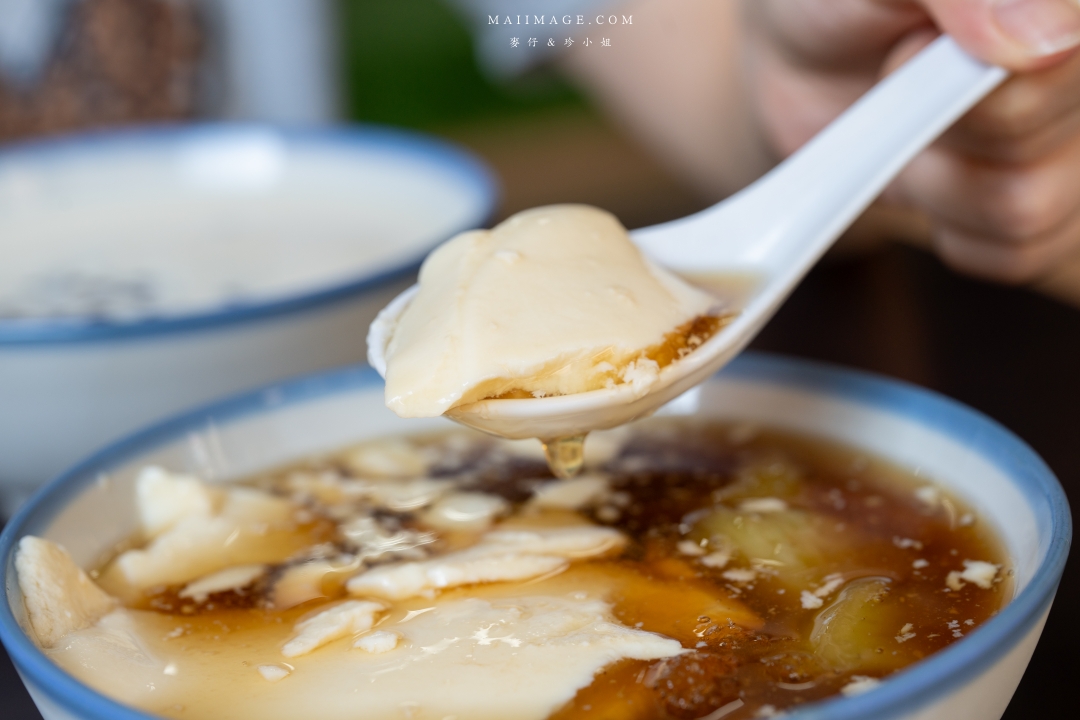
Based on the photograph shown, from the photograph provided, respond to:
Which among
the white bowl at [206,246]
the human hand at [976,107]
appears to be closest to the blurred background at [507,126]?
the human hand at [976,107]

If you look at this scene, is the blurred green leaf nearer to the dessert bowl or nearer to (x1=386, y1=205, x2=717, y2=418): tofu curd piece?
the dessert bowl

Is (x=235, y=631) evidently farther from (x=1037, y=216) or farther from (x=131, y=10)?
(x=131, y=10)

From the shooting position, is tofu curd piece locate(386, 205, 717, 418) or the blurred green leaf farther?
the blurred green leaf

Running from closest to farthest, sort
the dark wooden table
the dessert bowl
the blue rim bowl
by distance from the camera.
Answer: the dessert bowl < the blue rim bowl < the dark wooden table

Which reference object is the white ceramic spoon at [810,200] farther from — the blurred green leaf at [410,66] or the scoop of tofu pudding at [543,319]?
the blurred green leaf at [410,66]

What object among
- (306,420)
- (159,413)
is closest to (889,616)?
(306,420)

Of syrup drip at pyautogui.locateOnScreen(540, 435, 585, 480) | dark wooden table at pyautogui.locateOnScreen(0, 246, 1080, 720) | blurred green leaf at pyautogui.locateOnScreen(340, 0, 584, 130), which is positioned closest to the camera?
syrup drip at pyautogui.locateOnScreen(540, 435, 585, 480)

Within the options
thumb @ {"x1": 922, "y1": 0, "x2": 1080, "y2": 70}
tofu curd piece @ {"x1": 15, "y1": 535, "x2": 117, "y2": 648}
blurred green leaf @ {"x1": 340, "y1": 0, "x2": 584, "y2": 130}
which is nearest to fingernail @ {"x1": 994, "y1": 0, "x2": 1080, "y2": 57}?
thumb @ {"x1": 922, "y1": 0, "x2": 1080, "y2": 70}

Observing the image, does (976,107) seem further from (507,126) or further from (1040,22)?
(507,126)

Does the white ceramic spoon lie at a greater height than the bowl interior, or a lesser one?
greater
